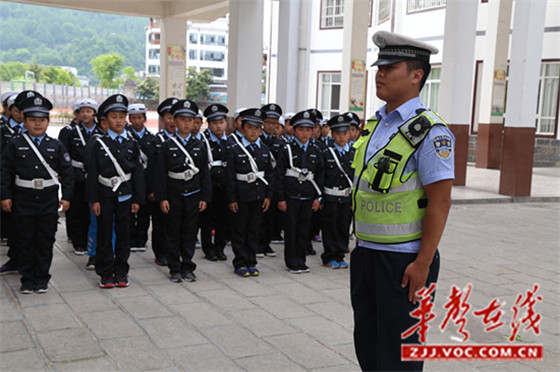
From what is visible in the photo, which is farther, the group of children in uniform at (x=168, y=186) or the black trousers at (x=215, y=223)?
the black trousers at (x=215, y=223)

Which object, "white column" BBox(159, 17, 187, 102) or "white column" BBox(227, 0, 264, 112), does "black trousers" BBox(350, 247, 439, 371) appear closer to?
"white column" BBox(227, 0, 264, 112)

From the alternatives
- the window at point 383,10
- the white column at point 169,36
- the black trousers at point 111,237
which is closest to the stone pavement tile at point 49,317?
the black trousers at point 111,237

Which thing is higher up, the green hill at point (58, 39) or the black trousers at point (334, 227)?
the green hill at point (58, 39)

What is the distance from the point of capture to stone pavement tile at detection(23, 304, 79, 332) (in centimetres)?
424

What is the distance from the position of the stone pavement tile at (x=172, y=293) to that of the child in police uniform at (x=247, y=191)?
74 centimetres

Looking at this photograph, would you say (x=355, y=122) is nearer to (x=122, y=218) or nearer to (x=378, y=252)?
(x=122, y=218)

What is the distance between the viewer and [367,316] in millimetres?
2711

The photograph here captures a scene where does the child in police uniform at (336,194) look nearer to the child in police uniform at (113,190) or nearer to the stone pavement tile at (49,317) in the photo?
the child in police uniform at (113,190)

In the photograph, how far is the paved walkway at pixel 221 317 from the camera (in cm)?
377

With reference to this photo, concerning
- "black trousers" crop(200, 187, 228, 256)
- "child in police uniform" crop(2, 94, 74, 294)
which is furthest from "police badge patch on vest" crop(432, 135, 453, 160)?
"black trousers" crop(200, 187, 228, 256)

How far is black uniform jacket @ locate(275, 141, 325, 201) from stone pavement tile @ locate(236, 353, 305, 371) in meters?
2.42

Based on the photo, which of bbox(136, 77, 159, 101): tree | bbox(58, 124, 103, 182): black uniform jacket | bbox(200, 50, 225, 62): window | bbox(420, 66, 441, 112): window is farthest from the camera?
bbox(200, 50, 225, 62): window

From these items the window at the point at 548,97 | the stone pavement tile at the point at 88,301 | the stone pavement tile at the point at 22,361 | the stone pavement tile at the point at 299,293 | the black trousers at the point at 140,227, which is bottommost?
the stone pavement tile at the point at 299,293

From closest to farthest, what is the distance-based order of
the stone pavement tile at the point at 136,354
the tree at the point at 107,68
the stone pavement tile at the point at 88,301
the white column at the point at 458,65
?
the stone pavement tile at the point at 136,354 → the stone pavement tile at the point at 88,301 → the white column at the point at 458,65 → the tree at the point at 107,68
